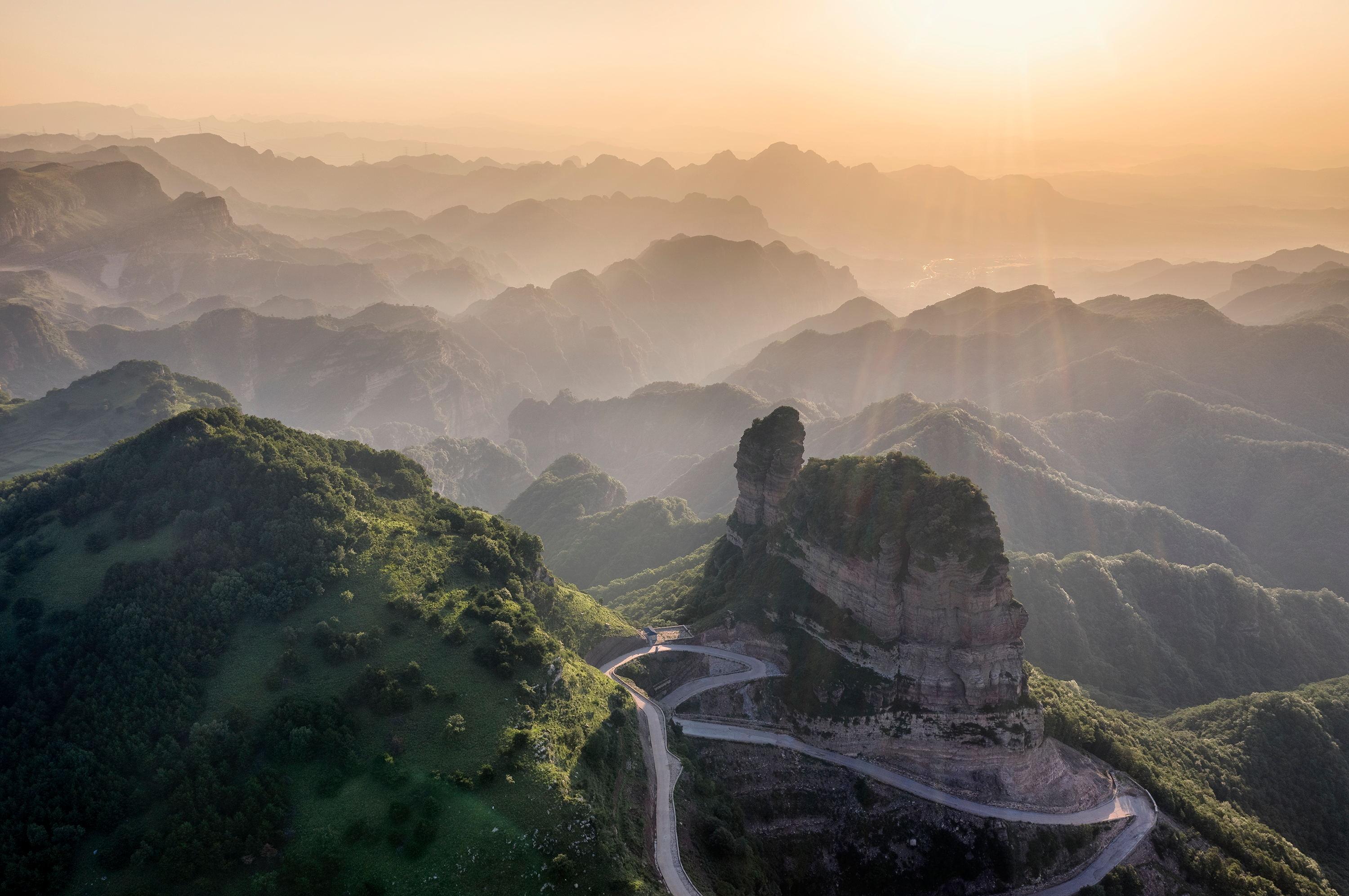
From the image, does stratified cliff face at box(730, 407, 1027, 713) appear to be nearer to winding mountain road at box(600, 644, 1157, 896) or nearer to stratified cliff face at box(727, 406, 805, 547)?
winding mountain road at box(600, 644, 1157, 896)

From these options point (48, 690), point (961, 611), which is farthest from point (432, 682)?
point (961, 611)

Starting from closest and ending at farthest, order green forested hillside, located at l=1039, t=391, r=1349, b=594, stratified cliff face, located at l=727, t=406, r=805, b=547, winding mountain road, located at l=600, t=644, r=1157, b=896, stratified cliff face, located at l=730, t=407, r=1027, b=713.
→ winding mountain road, located at l=600, t=644, r=1157, b=896, stratified cliff face, located at l=730, t=407, r=1027, b=713, stratified cliff face, located at l=727, t=406, r=805, b=547, green forested hillside, located at l=1039, t=391, r=1349, b=594

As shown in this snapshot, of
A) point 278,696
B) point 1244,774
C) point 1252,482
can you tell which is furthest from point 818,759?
point 1252,482

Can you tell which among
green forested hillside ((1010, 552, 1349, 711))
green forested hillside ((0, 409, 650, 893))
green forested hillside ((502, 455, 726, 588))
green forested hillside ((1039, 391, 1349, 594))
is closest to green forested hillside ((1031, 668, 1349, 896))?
green forested hillside ((1010, 552, 1349, 711))

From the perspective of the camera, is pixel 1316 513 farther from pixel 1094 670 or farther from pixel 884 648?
pixel 884 648

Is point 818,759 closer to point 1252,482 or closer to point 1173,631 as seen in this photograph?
point 1173,631

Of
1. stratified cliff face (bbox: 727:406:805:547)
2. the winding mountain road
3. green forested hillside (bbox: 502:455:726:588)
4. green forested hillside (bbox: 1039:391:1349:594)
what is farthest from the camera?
green forested hillside (bbox: 1039:391:1349:594)
